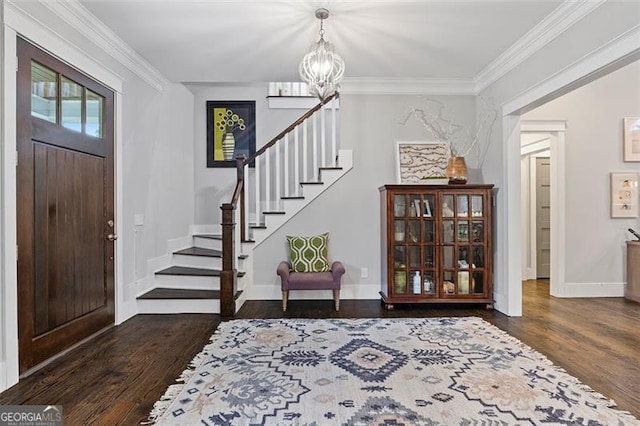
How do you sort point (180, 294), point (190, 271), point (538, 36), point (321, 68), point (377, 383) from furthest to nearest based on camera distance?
point (190, 271), point (180, 294), point (538, 36), point (321, 68), point (377, 383)

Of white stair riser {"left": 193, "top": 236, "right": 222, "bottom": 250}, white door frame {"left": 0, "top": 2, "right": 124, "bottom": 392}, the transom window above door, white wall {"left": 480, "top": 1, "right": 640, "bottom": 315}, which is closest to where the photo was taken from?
white door frame {"left": 0, "top": 2, "right": 124, "bottom": 392}

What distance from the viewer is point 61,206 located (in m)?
3.06

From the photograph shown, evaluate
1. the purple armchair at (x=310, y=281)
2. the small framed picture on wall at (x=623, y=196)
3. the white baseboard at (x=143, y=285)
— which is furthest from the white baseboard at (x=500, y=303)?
the white baseboard at (x=143, y=285)

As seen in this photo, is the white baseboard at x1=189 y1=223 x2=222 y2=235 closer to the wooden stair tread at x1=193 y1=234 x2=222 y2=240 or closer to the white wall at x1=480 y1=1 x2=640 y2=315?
the wooden stair tread at x1=193 y1=234 x2=222 y2=240

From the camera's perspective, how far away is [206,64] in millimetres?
4438

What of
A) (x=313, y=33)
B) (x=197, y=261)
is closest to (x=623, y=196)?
(x=313, y=33)

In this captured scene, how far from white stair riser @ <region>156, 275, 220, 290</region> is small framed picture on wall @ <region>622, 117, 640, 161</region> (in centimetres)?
564

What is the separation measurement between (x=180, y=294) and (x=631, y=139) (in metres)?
6.17

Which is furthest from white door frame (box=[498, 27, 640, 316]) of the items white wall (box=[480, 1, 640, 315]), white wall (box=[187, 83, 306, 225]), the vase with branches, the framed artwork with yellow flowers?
the framed artwork with yellow flowers

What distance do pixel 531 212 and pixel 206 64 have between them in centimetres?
576

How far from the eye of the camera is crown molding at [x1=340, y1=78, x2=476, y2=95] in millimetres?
4922

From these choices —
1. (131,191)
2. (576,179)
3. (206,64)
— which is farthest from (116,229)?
(576,179)

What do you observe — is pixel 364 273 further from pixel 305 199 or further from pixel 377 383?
pixel 377 383

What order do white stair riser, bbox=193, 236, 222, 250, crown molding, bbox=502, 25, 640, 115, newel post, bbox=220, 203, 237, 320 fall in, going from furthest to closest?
white stair riser, bbox=193, 236, 222, 250
newel post, bbox=220, 203, 237, 320
crown molding, bbox=502, 25, 640, 115
